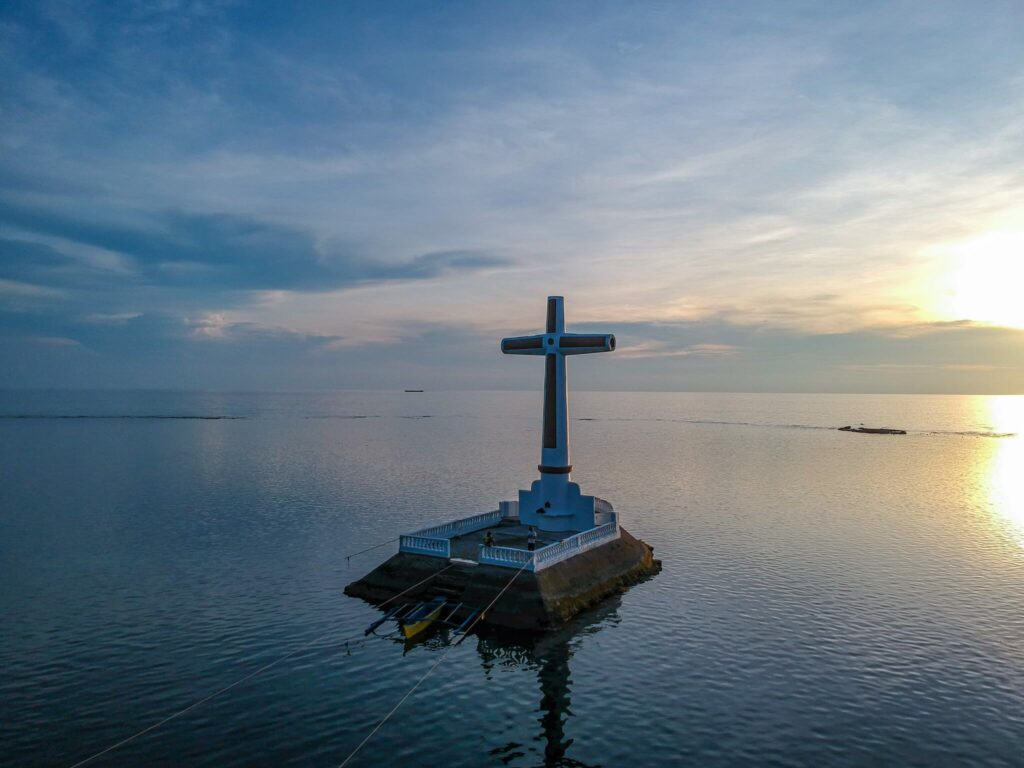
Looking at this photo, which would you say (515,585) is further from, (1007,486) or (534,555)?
(1007,486)

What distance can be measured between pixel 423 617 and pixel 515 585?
476 cm

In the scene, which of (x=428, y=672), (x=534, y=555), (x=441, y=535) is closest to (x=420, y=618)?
(x=428, y=672)

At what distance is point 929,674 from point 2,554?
5665 cm

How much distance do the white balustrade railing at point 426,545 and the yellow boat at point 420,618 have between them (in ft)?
11.5

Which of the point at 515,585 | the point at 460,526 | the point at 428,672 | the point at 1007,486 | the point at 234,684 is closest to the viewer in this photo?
the point at 234,684

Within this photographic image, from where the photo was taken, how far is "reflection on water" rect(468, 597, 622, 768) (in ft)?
69.1

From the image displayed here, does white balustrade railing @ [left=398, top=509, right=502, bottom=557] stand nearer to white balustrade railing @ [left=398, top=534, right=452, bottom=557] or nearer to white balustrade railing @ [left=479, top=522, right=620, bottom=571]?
white balustrade railing @ [left=398, top=534, right=452, bottom=557]

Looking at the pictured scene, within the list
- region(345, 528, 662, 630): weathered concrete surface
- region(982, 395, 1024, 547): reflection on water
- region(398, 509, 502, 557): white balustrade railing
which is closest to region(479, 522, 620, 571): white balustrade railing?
region(345, 528, 662, 630): weathered concrete surface

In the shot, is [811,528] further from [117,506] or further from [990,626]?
[117,506]

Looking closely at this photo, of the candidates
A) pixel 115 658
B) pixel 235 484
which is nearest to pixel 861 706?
pixel 115 658

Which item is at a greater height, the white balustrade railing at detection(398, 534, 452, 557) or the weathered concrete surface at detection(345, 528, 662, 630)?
the white balustrade railing at detection(398, 534, 452, 557)

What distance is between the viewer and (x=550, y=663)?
1094 inches

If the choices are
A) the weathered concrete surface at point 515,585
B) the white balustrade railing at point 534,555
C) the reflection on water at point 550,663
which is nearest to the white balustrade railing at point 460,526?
the weathered concrete surface at point 515,585

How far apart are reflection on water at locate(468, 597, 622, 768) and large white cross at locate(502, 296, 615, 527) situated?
8.41 m
